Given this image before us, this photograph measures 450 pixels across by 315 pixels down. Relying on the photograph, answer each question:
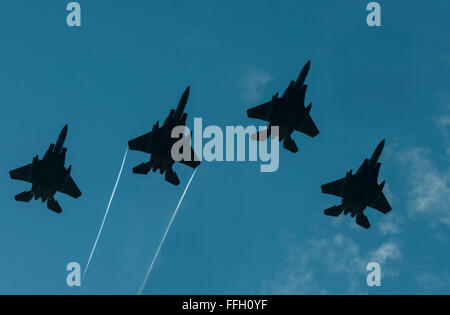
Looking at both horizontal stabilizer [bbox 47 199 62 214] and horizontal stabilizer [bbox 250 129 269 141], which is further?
horizontal stabilizer [bbox 47 199 62 214]

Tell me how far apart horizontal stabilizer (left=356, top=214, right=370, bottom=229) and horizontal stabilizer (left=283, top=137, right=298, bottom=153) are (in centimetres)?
1196

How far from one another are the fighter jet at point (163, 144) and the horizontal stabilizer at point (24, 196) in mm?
13917

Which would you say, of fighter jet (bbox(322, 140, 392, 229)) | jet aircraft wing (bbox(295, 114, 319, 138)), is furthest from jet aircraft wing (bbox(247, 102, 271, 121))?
fighter jet (bbox(322, 140, 392, 229))

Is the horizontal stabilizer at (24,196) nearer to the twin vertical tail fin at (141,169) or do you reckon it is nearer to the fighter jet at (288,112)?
the twin vertical tail fin at (141,169)

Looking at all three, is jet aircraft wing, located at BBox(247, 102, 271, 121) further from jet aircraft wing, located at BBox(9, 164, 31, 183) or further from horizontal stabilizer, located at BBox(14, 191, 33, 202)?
jet aircraft wing, located at BBox(9, 164, 31, 183)


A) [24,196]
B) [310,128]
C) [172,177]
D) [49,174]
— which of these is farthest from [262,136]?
[24,196]

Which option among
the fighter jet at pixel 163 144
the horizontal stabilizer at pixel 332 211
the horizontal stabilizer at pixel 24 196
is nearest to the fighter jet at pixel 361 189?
the horizontal stabilizer at pixel 332 211

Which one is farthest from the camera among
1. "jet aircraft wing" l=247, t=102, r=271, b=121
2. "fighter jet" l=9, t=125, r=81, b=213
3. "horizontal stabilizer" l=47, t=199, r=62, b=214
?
"horizontal stabilizer" l=47, t=199, r=62, b=214

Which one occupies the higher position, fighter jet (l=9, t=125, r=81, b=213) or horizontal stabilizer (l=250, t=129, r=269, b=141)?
horizontal stabilizer (l=250, t=129, r=269, b=141)

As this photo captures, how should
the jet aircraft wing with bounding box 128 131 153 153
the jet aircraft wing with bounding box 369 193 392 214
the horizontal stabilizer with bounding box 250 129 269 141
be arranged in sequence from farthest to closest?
the jet aircraft wing with bounding box 128 131 153 153
the jet aircraft wing with bounding box 369 193 392 214
the horizontal stabilizer with bounding box 250 129 269 141

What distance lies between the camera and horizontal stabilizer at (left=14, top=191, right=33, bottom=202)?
7356cm

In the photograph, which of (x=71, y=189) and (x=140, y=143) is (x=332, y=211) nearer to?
(x=140, y=143)

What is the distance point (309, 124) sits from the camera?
74500 mm

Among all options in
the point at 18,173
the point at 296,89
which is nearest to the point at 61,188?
the point at 18,173
